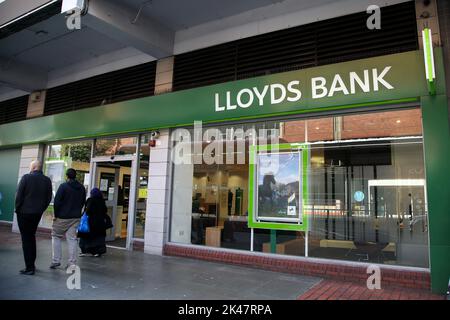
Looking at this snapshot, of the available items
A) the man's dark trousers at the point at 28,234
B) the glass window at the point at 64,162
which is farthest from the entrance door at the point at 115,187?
the man's dark trousers at the point at 28,234

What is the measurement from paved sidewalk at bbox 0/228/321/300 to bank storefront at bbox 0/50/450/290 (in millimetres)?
803

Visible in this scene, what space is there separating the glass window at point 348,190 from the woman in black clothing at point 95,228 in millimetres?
1525

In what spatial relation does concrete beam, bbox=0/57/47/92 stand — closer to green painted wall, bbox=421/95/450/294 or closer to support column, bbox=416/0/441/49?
support column, bbox=416/0/441/49

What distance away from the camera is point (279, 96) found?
604 cm

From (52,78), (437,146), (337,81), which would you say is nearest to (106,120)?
(52,78)

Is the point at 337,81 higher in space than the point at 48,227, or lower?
higher

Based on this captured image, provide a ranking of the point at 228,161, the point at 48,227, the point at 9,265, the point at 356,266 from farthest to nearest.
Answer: the point at 48,227
the point at 228,161
the point at 9,265
the point at 356,266

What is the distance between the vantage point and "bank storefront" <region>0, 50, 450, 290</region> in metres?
5.12

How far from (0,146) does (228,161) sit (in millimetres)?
Result: 8906

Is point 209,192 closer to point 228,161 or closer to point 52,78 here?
point 228,161

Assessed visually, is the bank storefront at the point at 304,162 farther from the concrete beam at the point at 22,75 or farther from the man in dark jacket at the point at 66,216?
the concrete beam at the point at 22,75

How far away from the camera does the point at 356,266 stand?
Answer: 538cm

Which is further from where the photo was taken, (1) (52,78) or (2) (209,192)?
(1) (52,78)

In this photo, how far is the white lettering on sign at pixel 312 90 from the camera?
5.29 meters
